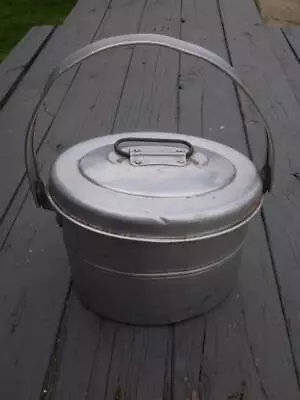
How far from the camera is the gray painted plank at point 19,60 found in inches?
69.6

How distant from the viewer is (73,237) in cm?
81

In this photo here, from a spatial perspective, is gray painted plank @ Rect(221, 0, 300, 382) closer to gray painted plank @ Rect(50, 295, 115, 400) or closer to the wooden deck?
the wooden deck

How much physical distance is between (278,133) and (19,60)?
92 centimetres

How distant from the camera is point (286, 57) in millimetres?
1988

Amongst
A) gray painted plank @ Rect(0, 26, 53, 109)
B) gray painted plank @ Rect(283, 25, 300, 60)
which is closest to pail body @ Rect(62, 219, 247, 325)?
gray painted plank @ Rect(0, 26, 53, 109)

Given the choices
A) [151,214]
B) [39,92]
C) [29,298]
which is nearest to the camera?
[151,214]

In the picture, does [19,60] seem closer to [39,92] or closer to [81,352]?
[39,92]

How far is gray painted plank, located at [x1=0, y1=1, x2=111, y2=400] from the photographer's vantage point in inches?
31.8

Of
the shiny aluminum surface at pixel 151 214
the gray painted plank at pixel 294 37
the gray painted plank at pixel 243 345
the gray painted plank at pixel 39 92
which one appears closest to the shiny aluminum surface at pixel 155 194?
the shiny aluminum surface at pixel 151 214

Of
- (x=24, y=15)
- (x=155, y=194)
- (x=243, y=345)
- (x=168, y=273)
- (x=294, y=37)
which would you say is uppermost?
(x=155, y=194)

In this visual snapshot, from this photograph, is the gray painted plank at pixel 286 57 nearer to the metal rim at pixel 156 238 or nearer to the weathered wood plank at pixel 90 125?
the weathered wood plank at pixel 90 125

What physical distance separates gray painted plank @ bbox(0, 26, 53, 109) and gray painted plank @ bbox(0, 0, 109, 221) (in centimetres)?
2

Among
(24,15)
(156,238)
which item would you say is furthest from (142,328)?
(24,15)

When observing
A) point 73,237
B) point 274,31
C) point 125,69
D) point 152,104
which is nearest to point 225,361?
point 73,237
